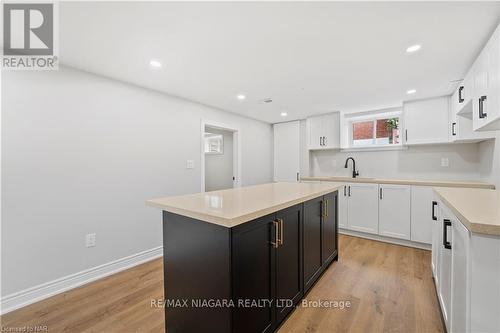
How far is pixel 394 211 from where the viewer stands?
10.5 ft

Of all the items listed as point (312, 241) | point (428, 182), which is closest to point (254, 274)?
point (312, 241)

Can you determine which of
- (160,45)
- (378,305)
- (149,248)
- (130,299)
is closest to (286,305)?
(378,305)

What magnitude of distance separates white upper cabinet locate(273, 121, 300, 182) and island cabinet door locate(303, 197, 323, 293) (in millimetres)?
2657

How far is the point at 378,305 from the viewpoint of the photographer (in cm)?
182

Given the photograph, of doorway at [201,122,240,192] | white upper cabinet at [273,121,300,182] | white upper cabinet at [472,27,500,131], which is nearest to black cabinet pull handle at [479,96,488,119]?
white upper cabinet at [472,27,500,131]

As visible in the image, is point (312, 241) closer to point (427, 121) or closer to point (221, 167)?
point (427, 121)

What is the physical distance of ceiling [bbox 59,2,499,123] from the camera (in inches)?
55.1

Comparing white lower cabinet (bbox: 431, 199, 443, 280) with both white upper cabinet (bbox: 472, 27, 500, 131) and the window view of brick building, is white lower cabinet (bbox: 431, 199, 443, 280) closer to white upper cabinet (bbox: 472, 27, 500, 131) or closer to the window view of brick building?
white upper cabinet (bbox: 472, 27, 500, 131)

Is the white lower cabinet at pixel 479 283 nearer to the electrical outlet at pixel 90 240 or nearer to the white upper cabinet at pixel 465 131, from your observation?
the white upper cabinet at pixel 465 131

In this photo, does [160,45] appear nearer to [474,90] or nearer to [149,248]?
[149,248]

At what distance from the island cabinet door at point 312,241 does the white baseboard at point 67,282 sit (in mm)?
2027

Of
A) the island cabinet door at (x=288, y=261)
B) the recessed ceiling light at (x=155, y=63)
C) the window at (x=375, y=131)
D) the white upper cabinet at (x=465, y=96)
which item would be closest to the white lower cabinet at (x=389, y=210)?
the window at (x=375, y=131)

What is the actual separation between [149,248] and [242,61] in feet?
8.34

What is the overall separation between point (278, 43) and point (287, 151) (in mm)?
3228
